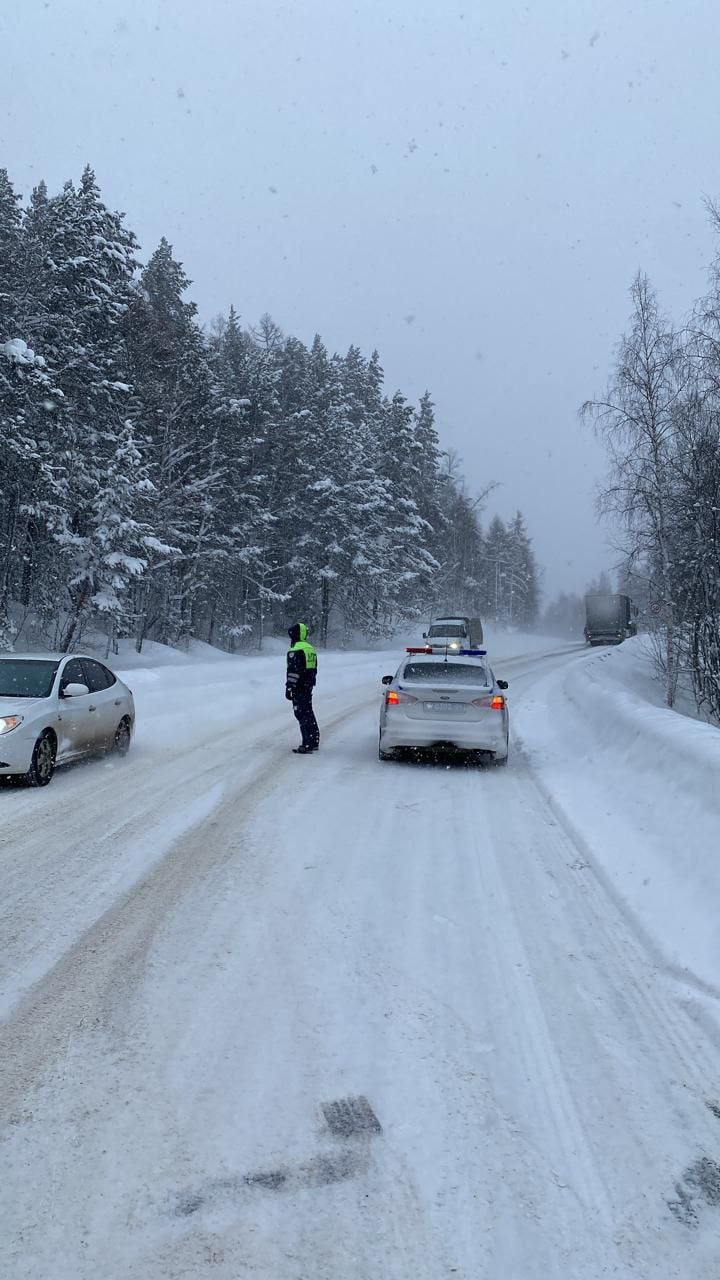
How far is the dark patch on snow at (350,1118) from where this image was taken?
111 inches

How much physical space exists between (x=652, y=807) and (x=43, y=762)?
21.1ft

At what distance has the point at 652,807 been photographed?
24.6 feet

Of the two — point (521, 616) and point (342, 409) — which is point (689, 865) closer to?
point (342, 409)

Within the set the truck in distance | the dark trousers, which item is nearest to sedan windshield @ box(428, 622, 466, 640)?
the truck in distance

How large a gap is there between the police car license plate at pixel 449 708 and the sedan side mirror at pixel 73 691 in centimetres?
437

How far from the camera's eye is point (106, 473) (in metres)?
25.4

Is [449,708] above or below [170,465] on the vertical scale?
below

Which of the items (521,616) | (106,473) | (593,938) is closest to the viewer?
(593,938)

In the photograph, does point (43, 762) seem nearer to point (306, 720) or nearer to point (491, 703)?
point (306, 720)

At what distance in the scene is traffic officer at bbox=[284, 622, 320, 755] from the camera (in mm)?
11438

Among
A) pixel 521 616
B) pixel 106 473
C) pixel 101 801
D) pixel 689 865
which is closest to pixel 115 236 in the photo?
pixel 106 473

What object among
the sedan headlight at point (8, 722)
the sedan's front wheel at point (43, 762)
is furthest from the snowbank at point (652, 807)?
the sedan headlight at point (8, 722)

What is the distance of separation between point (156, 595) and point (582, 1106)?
38.5 m

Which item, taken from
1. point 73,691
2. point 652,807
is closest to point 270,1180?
point 652,807
